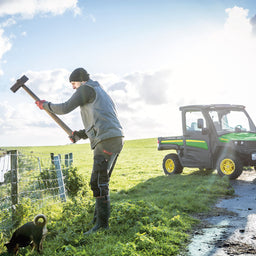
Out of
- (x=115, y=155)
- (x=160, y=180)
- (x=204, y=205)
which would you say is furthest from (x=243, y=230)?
(x=160, y=180)

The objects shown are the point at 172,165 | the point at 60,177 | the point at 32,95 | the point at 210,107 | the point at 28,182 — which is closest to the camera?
the point at 32,95

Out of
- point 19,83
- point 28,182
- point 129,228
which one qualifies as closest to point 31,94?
point 19,83

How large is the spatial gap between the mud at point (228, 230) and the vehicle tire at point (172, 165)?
14.3 ft

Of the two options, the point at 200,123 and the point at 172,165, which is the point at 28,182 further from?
the point at 172,165

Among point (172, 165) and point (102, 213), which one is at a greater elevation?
point (102, 213)

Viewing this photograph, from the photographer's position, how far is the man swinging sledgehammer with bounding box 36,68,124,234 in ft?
14.7

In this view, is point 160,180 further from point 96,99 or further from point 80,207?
point 96,99

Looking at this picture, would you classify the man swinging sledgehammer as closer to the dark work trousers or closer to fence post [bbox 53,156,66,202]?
the dark work trousers

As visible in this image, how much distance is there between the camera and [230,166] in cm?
1032

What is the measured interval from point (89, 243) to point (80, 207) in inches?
63.1

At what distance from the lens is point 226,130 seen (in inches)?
445

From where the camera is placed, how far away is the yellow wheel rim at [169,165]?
40.4 ft

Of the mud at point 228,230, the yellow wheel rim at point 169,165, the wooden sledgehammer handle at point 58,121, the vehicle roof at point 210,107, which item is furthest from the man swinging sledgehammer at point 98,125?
the yellow wheel rim at point 169,165

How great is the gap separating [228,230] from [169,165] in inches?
292
